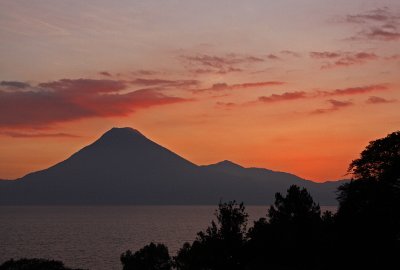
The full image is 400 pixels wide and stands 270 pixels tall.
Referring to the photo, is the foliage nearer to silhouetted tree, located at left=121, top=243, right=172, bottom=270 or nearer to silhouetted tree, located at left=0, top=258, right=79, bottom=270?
silhouetted tree, located at left=0, top=258, right=79, bottom=270

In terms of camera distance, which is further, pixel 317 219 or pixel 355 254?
pixel 317 219

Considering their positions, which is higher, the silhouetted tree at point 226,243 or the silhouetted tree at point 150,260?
the silhouetted tree at point 226,243

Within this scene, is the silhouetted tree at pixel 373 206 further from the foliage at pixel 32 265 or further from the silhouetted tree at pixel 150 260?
the foliage at pixel 32 265

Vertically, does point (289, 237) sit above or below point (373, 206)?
below

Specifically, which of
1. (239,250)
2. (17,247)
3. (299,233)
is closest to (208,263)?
(239,250)

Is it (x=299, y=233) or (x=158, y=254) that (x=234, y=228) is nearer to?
(x=299, y=233)

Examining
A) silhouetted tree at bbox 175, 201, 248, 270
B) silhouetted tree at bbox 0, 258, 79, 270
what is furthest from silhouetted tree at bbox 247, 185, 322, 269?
silhouetted tree at bbox 0, 258, 79, 270

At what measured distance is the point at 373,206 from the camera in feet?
146

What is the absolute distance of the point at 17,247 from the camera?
17912 cm

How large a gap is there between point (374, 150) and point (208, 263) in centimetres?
1848

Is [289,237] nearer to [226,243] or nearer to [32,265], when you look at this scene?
[226,243]

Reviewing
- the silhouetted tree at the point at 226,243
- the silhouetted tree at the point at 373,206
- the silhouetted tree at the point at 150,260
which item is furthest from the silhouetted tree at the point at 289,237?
the silhouetted tree at the point at 150,260

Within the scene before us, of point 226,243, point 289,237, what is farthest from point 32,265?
point 226,243

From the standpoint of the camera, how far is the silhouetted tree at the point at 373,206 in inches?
1664
